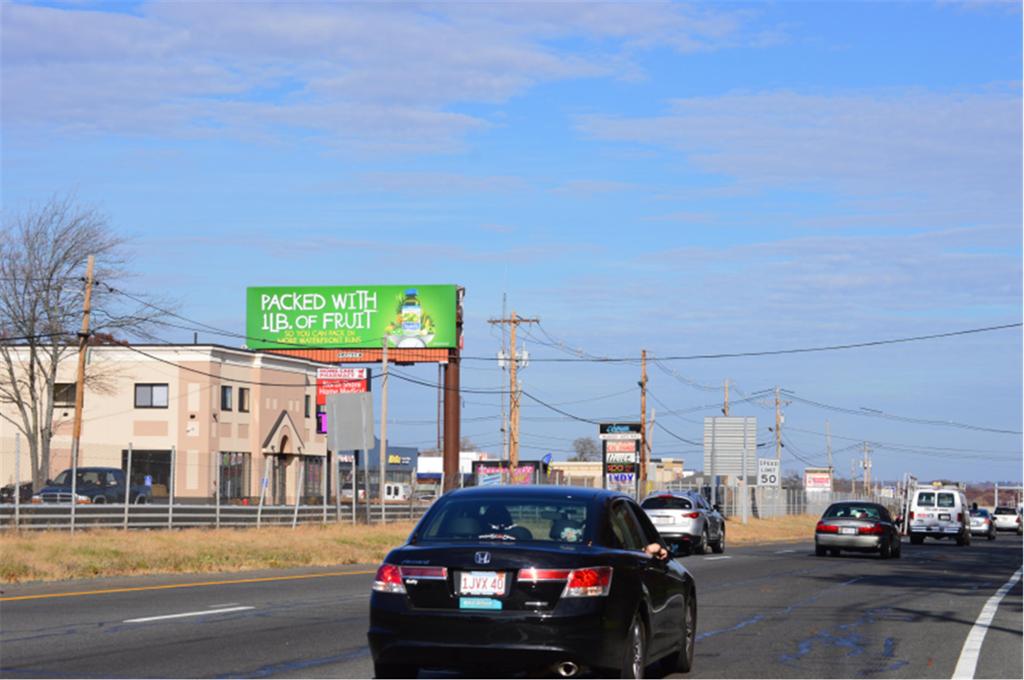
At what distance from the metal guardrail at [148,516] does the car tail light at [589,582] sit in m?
21.1

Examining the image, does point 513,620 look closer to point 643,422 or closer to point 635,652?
point 635,652

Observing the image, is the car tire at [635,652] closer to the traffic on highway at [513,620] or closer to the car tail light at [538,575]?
the traffic on highway at [513,620]

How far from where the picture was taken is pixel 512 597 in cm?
980

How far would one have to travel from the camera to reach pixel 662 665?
1240 cm

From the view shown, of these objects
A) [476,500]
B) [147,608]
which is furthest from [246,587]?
[476,500]

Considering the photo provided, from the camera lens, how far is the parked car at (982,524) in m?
65.3

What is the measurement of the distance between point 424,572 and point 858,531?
2753 centimetres

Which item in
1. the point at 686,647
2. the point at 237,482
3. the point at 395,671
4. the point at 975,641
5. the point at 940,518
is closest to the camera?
the point at 395,671

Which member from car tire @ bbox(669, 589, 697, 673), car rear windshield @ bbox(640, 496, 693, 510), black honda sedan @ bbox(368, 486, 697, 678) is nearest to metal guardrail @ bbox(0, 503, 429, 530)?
car rear windshield @ bbox(640, 496, 693, 510)

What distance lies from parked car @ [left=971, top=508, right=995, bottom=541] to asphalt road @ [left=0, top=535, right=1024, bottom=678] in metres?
41.9

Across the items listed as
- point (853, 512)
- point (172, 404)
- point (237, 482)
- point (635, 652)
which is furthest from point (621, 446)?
point (635, 652)

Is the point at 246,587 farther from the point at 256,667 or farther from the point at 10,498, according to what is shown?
the point at 10,498

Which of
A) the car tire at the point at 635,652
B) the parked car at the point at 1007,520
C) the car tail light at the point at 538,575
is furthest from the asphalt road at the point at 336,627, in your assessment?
the parked car at the point at 1007,520

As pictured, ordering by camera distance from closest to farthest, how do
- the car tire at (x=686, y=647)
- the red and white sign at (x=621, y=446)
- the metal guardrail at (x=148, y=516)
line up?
the car tire at (x=686, y=647) < the metal guardrail at (x=148, y=516) < the red and white sign at (x=621, y=446)
